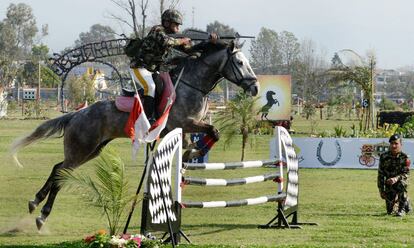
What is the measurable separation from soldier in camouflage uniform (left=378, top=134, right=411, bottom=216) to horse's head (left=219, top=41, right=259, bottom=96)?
320 cm

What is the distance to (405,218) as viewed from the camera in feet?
48.7

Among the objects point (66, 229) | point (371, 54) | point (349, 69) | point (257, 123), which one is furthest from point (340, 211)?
point (371, 54)

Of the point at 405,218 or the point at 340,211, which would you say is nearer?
the point at 405,218

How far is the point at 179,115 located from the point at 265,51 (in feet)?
371

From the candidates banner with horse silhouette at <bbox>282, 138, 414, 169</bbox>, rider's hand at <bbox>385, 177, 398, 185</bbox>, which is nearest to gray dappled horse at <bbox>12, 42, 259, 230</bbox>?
rider's hand at <bbox>385, 177, 398, 185</bbox>

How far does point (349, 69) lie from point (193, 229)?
104 feet

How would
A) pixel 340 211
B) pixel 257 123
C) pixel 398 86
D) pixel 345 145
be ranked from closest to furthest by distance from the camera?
pixel 340 211
pixel 345 145
pixel 257 123
pixel 398 86

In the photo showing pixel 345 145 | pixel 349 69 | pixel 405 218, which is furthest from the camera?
pixel 349 69

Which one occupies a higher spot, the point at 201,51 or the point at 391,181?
the point at 201,51

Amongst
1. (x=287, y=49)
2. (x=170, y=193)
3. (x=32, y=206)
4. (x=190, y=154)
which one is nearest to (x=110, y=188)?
(x=170, y=193)

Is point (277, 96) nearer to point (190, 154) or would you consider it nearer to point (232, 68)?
point (232, 68)

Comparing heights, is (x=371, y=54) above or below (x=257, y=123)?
above

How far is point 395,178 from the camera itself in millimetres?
15492

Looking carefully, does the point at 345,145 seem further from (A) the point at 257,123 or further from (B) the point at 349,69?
(B) the point at 349,69
